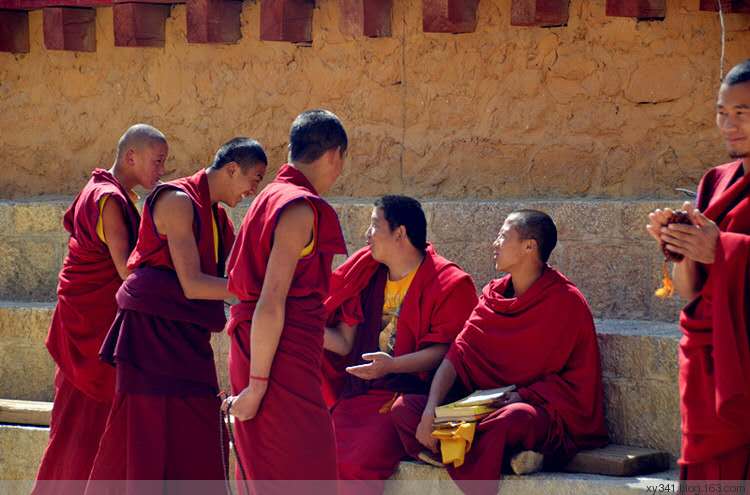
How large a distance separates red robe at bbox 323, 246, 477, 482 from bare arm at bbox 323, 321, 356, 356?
0.03 m

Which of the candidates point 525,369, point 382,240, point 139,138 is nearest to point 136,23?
point 139,138

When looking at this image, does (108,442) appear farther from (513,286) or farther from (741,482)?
(741,482)

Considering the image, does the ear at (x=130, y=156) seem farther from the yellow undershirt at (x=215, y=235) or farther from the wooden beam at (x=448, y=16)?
the wooden beam at (x=448, y=16)

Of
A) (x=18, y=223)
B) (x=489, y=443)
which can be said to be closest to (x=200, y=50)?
(x=18, y=223)

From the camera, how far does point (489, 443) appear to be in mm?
5230

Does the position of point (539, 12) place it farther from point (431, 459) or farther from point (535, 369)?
point (431, 459)

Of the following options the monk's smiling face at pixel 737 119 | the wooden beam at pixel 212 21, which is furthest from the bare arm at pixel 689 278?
the wooden beam at pixel 212 21

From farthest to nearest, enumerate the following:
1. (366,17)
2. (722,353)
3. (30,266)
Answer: (30,266) < (366,17) < (722,353)

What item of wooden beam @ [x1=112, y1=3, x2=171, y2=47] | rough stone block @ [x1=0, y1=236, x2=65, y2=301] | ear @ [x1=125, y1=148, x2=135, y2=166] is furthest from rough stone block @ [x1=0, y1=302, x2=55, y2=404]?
ear @ [x1=125, y1=148, x2=135, y2=166]

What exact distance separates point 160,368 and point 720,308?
2294 mm

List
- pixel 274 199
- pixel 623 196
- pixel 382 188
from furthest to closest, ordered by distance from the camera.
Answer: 1. pixel 382 188
2. pixel 623 196
3. pixel 274 199

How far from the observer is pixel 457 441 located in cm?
527

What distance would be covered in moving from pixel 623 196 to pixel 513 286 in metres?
1.02

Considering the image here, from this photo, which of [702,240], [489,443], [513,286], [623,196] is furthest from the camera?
[623,196]
